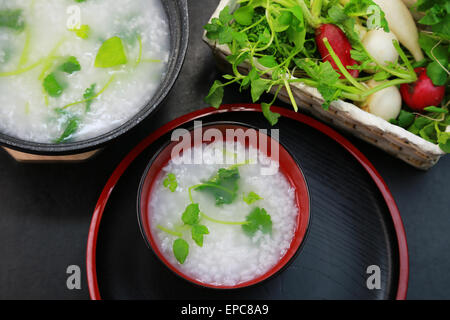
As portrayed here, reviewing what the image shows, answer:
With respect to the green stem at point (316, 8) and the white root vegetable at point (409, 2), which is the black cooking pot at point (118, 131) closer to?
the green stem at point (316, 8)

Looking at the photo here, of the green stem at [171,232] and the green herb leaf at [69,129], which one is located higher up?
the green herb leaf at [69,129]

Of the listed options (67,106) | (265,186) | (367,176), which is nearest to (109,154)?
(67,106)

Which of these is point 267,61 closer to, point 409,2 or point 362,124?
point 362,124

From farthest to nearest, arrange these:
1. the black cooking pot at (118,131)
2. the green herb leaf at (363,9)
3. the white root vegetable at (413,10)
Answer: the white root vegetable at (413,10) < the green herb leaf at (363,9) < the black cooking pot at (118,131)

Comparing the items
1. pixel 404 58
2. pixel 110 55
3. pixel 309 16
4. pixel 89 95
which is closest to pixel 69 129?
pixel 89 95

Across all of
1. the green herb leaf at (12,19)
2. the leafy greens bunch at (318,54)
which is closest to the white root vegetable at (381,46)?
the leafy greens bunch at (318,54)

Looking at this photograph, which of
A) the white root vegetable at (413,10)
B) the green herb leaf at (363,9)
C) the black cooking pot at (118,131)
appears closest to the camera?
the black cooking pot at (118,131)

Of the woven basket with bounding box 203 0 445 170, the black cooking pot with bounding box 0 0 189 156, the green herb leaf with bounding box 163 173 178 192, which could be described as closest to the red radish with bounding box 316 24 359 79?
the woven basket with bounding box 203 0 445 170
